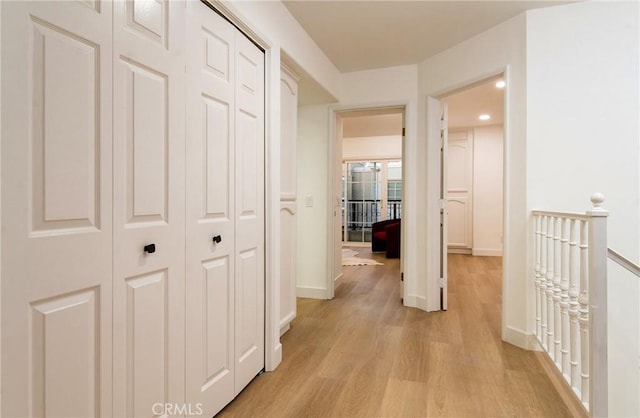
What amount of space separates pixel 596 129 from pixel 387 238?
4.18m

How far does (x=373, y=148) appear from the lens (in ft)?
25.9

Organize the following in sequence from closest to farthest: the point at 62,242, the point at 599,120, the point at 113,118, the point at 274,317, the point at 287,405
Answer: the point at 62,242 → the point at 113,118 → the point at 287,405 → the point at 274,317 → the point at 599,120

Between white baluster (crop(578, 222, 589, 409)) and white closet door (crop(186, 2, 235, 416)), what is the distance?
1.75m

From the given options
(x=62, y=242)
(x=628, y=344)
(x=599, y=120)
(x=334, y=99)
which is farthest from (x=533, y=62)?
(x=62, y=242)

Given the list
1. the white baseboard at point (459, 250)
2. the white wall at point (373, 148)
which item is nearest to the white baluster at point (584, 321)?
the white baseboard at point (459, 250)

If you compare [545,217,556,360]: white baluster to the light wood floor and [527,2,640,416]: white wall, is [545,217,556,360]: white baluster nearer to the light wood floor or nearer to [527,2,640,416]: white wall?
the light wood floor

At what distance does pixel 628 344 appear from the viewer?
2357 mm

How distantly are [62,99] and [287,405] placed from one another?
168cm

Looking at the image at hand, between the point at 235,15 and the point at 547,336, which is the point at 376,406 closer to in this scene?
the point at 547,336

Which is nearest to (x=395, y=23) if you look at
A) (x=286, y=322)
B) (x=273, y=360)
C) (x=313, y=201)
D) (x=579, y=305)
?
(x=313, y=201)

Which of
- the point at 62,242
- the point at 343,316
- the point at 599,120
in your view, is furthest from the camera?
the point at 343,316

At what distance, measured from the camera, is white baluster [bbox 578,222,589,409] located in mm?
1634

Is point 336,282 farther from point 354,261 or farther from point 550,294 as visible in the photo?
point 550,294

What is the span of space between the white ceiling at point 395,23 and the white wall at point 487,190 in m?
3.89
